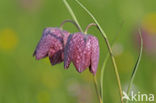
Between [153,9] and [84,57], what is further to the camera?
[153,9]

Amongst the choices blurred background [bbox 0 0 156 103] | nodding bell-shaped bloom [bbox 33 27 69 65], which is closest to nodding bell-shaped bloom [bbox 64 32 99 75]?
nodding bell-shaped bloom [bbox 33 27 69 65]

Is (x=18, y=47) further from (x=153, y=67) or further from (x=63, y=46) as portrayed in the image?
(x=63, y=46)

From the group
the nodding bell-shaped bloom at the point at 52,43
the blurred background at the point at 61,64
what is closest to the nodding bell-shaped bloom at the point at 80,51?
the nodding bell-shaped bloom at the point at 52,43

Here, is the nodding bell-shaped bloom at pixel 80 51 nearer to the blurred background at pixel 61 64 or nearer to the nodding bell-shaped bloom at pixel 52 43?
the nodding bell-shaped bloom at pixel 52 43

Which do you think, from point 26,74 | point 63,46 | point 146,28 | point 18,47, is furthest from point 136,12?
point 63,46

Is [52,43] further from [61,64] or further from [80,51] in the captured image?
[61,64]

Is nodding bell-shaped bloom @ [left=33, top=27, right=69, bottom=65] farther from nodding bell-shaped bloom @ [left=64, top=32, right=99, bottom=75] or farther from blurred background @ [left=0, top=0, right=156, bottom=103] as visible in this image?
blurred background @ [left=0, top=0, right=156, bottom=103]

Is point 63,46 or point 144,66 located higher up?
point 63,46
